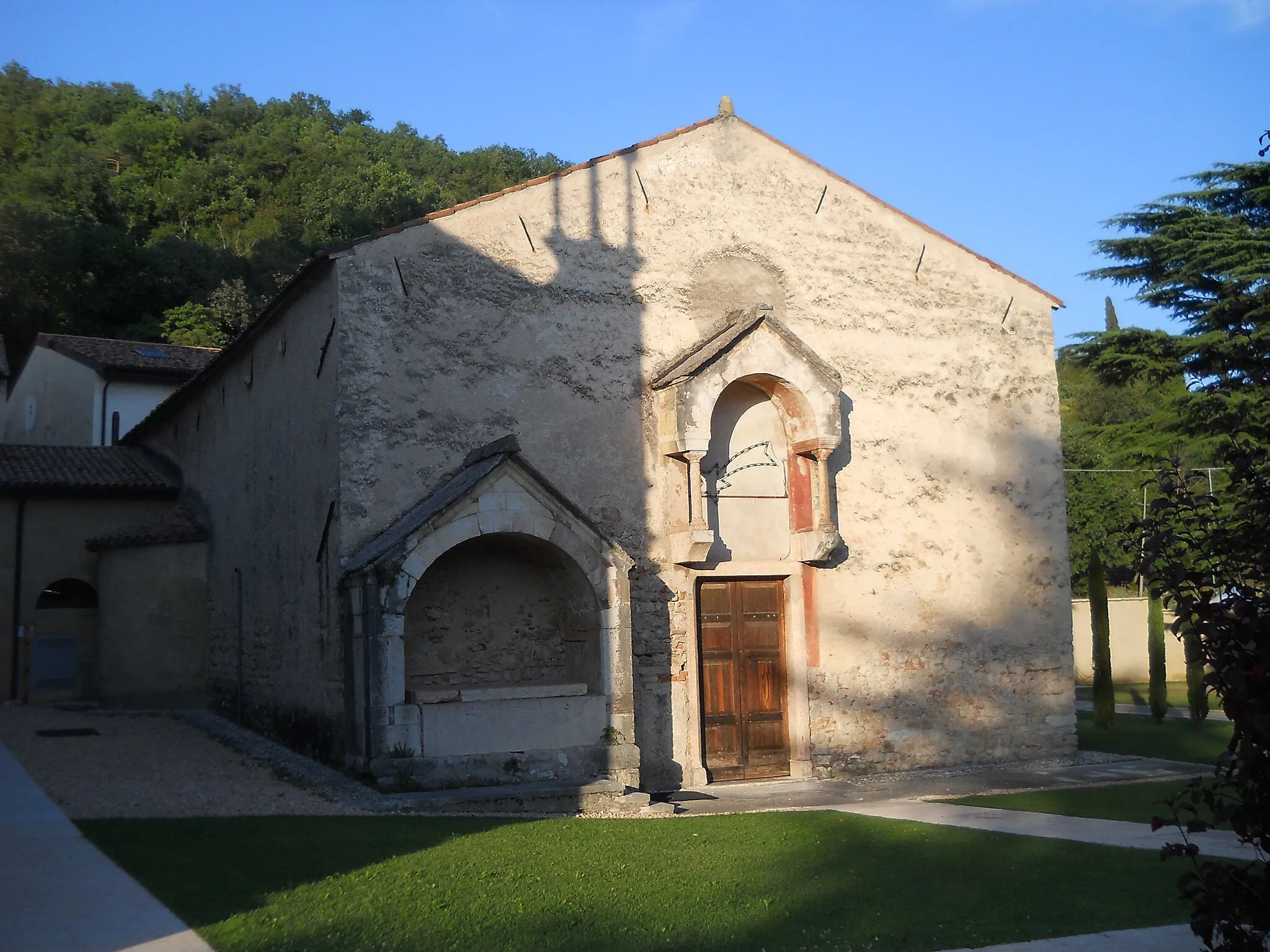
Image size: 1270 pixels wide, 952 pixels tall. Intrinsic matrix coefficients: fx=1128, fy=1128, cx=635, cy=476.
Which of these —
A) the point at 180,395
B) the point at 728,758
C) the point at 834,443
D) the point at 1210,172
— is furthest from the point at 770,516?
the point at 1210,172

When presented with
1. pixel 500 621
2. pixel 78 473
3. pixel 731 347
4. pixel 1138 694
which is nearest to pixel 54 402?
pixel 78 473

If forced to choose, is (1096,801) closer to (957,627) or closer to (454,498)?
(957,627)

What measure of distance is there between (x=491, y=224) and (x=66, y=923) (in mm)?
8778

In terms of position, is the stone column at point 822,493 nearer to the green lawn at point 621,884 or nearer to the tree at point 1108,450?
the green lawn at point 621,884

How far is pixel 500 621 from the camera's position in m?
13.0

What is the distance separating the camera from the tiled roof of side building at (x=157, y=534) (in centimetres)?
1919

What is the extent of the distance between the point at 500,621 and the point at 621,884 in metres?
5.76

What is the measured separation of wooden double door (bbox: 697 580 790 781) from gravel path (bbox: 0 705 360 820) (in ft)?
16.1

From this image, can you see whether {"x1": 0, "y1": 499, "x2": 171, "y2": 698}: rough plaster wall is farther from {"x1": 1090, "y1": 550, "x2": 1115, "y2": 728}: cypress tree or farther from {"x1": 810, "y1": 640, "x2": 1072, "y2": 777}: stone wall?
{"x1": 1090, "y1": 550, "x2": 1115, "y2": 728}: cypress tree

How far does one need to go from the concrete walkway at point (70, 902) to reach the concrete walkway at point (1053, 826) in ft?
22.1

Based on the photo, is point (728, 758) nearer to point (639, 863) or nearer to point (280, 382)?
point (639, 863)

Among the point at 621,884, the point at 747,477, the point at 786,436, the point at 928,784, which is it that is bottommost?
the point at 928,784

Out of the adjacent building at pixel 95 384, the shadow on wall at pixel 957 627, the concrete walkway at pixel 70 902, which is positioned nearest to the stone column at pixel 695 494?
the shadow on wall at pixel 957 627

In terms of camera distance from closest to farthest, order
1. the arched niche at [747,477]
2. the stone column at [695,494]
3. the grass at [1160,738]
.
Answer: the stone column at [695,494] < the arched niche at [747,477] < the grass at [1160,738]
